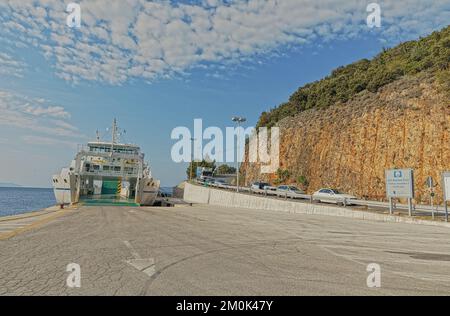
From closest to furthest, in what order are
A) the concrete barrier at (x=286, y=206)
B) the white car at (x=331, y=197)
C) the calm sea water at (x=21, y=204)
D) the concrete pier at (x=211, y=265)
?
1. the concrete pier at (x=211, y=265)
2. the concrete barrier at (x=286, y=206)
3. the white car at (x=331, y=197)
4. the calm sea water at (x=21, y=204)

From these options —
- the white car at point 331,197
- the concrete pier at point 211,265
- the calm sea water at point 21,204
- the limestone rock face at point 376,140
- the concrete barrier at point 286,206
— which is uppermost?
the limestone rock face at point 376,140

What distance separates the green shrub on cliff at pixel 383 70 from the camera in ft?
118

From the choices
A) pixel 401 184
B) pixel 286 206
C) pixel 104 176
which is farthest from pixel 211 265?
pixel 104 176

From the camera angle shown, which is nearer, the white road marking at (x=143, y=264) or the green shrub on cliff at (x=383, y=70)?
the white road marking at (x=143, y=264)

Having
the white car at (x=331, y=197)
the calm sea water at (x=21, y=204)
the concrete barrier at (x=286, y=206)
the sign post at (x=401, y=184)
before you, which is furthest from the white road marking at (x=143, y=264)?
the calm sea water at (x=21, y=204)

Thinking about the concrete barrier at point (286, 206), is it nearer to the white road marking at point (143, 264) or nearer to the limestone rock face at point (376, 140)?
the limestone rock face at point (376, 140)

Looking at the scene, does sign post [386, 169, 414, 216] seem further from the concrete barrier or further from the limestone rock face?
the limestone rock face

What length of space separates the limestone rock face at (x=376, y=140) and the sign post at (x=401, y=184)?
30.9 feet

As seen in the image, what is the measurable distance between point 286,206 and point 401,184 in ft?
31.0

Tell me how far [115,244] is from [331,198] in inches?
820

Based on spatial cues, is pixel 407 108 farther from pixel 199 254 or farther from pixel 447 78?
pixel 199 254

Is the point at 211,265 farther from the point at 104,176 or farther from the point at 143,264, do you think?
the point at 104,176

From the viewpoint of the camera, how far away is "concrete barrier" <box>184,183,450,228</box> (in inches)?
742

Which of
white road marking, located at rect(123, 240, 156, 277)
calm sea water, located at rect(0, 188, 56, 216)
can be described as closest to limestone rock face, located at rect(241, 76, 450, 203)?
white road marking, located at rect(123, 240, 156, 277)
